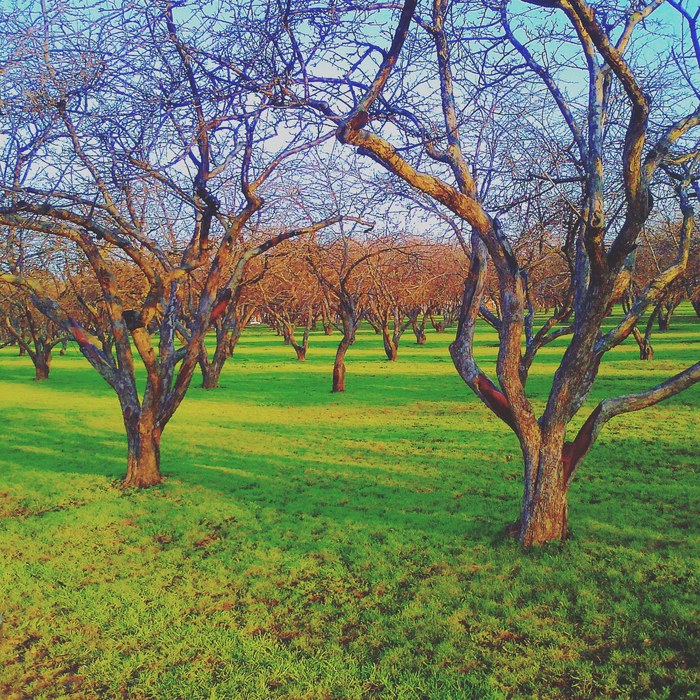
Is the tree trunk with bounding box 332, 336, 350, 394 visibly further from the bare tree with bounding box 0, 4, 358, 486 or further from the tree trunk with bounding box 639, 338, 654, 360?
the tree trunk with bounding box 639, 338, 654, 360

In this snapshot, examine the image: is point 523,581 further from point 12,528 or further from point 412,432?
point 412,432

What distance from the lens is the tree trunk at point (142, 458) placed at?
952cm

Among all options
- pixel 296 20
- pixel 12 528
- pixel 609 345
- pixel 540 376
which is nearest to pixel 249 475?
pixel 12 528

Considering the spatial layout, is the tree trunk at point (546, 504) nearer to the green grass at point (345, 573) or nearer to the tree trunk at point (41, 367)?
the green grass at point (345, 573)

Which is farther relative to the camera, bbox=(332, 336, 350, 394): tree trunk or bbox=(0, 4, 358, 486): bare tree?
bbox=(332, 336, 350, 394): tree trunk

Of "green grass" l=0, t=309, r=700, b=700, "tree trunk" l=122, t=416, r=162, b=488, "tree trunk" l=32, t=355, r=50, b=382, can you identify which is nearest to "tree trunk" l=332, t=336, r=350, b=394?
"green grass" l=0, t=309, r=700, b=700

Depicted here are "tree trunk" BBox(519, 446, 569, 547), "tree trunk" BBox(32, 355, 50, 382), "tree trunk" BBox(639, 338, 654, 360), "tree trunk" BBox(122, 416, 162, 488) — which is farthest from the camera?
"tree trunk" BBox(32, 355, 50, 382)

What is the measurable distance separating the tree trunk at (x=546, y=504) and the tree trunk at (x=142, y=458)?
20.2ft

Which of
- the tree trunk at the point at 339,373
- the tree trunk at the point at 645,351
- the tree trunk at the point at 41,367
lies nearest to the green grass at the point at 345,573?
the tree trunk at the point at 339,373

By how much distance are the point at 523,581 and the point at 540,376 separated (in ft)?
61.5

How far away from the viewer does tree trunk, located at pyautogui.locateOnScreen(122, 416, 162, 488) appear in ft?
31.2

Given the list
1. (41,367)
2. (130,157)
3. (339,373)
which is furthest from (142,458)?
(41,367)

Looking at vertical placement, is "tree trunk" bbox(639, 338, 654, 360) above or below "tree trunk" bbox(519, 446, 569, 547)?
above

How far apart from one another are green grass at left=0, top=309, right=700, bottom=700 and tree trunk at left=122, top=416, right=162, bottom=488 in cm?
34
